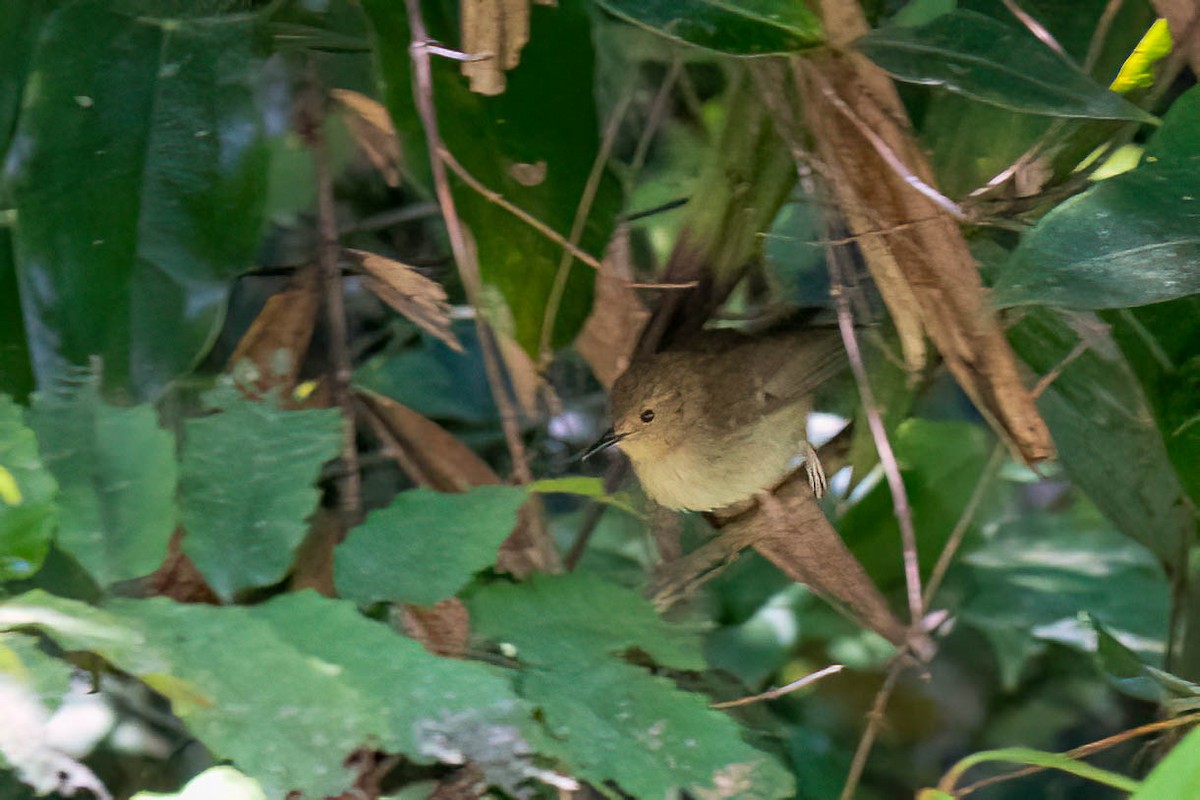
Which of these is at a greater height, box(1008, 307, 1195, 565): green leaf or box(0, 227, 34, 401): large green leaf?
box(0, 227, 34, 401): large green leaf

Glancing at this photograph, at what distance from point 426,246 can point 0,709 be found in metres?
0.80

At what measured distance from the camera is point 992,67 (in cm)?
82

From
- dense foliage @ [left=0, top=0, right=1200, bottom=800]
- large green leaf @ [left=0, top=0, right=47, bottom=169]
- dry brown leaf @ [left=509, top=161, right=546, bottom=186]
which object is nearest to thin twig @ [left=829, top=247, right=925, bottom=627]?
dense foliage @ [left=0, top=0, right=1200, bottom=800]

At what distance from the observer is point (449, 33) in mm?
992

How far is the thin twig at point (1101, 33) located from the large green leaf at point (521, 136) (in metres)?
0.44

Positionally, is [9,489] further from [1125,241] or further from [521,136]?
[1125,241]

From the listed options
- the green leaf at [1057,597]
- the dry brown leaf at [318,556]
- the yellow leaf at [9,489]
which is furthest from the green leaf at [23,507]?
the green leaf at [1057,597]

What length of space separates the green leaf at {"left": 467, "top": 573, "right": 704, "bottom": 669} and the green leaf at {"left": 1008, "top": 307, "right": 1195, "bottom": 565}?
1.37 feet

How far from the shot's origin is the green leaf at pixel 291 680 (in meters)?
0.71

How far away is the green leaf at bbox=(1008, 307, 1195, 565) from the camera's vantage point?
100 centimetres

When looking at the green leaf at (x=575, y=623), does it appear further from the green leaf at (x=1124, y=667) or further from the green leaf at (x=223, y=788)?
the green leaf at (x=1124, y=667)

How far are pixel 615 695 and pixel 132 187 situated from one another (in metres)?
0.59

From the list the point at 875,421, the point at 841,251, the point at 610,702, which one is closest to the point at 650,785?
the point at 610,702

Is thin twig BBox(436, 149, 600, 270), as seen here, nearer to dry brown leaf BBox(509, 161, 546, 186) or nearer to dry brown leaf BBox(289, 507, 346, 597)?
dry brown leaf BBox(509, 161, 546, 186)
